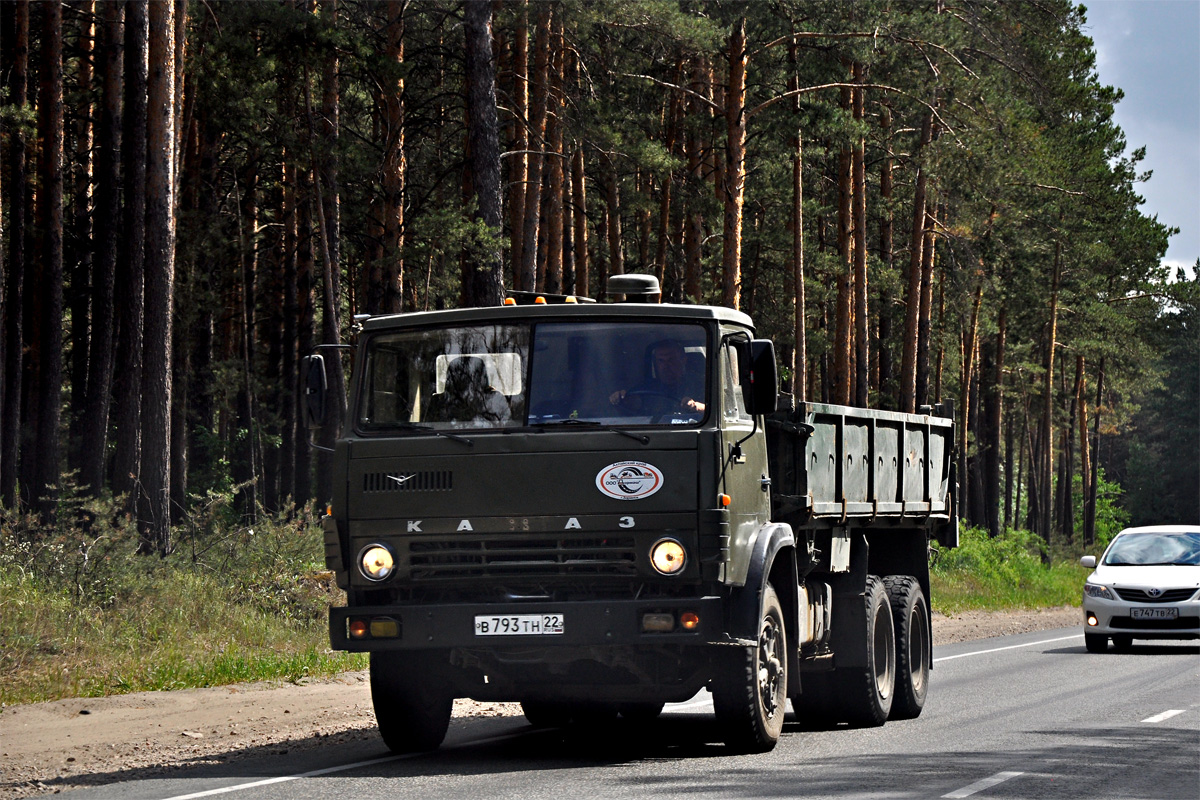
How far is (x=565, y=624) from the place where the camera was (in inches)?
365

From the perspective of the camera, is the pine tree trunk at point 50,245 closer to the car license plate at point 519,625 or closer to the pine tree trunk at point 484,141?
the pine tree trunk at point 484,141

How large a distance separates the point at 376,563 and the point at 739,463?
2.35 metres

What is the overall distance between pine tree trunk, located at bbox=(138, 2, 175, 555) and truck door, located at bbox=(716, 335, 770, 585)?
1486 cm

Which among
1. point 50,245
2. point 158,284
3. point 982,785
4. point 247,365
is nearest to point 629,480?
point 982,785

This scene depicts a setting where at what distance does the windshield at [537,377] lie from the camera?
31.4ft

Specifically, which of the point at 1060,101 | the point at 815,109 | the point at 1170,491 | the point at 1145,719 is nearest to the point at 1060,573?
the point at 1060,101

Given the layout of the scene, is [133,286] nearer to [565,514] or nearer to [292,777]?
[292,777]

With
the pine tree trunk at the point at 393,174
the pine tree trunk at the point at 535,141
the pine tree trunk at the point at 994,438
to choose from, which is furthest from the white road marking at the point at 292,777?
the pine tree trunk at the point at 994,438

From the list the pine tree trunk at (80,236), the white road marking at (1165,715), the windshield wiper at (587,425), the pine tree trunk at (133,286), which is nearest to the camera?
the windshield wiper at (587,425)

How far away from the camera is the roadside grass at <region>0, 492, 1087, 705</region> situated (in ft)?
46.9

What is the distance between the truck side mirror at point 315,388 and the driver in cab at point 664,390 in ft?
6.09

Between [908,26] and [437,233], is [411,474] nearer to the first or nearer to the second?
[437,233]

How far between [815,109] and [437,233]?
35.8 feet

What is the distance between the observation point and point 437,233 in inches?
933
